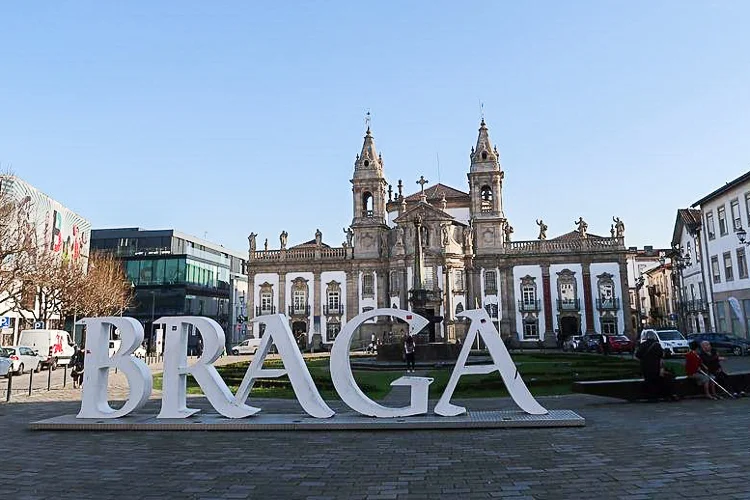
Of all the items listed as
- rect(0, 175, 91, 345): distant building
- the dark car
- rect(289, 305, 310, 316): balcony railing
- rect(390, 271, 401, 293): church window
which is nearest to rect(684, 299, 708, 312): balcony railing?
the dark car

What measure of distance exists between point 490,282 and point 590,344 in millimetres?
16142

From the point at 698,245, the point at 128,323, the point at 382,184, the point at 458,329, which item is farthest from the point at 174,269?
the point at 128,323

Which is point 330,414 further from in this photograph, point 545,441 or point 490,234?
point 490,234

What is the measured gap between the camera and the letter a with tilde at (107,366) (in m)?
11.0

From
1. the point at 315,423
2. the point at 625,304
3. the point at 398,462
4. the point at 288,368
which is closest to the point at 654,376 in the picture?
the point at 315,423

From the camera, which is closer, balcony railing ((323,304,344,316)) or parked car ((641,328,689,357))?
parked car ((641,328,689,357))

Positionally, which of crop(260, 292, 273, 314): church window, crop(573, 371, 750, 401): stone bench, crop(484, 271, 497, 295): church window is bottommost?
crop(573, 371, 750, 401): stone bench

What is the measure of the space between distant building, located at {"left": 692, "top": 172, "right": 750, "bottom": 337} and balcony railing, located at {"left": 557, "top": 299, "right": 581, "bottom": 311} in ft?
46.9

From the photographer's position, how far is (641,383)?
1354 cm

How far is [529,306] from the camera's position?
56.3 metres

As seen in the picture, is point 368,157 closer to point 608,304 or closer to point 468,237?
point 468,237

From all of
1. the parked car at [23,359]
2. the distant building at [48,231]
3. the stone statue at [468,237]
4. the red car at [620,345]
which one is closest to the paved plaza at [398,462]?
the parked car at [23,359]

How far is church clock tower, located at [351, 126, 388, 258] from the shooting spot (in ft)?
200

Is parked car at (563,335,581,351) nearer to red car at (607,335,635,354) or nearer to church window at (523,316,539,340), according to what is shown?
church window at (523,316,539,340)
